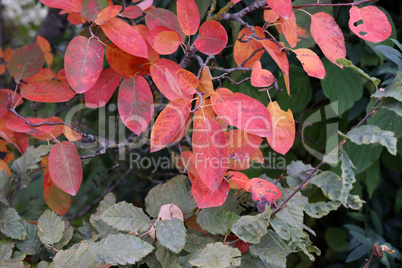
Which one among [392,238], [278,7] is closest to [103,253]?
[278,7]

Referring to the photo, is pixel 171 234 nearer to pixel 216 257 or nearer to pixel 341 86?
pixel 216 257

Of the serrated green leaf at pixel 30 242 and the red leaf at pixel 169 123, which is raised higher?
the red leaf at pixel 169 123

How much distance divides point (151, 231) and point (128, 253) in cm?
9

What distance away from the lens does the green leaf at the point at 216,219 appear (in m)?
0.61

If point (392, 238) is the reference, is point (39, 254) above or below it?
above

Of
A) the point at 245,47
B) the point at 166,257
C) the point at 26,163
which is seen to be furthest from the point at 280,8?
the point at 26,163

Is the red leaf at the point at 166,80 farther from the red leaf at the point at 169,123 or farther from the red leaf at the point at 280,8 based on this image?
the red leaf at the point at 280,8

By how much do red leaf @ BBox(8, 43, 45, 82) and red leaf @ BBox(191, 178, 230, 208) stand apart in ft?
1.64

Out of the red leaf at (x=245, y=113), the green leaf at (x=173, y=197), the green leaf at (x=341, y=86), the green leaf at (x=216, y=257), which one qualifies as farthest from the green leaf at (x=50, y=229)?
the green leaf at (x=341, y=86)

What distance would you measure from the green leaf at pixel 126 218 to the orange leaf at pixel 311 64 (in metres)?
0.40

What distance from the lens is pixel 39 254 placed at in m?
0.67

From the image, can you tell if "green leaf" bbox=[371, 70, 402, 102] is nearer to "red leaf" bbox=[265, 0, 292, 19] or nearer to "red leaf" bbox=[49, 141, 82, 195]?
"red leaf" bbox=[265, 0, 292, 19]

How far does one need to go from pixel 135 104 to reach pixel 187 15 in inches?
7.9

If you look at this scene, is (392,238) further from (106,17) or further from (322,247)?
(106,17)
